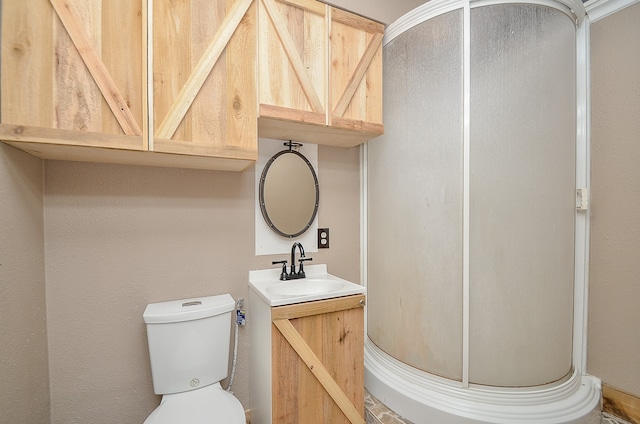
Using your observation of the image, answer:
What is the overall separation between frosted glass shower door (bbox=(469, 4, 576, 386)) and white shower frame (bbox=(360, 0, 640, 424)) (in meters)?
0.04

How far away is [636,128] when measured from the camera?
4.96 ft

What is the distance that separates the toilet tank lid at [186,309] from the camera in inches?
52.6

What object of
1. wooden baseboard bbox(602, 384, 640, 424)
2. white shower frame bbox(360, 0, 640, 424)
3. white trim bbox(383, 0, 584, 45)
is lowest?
wooden baseboard bbox(602, 384, 640, 424)

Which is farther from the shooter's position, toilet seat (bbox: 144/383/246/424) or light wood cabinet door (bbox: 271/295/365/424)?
light wood cabinet door (bbox: 271/295/365/424)

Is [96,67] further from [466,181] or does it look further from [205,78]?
[466,181]

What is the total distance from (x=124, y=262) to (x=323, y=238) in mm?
1201

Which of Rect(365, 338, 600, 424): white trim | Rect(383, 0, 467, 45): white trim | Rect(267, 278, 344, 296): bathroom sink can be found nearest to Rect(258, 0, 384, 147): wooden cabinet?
Rect(383, 0, 467, 45): white trim

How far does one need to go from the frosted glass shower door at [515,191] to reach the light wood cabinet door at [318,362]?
0.63 metres

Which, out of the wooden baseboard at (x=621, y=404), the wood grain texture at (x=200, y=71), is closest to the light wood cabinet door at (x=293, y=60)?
the wood grain texture at (x=200, y=71)

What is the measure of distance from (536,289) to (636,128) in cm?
107

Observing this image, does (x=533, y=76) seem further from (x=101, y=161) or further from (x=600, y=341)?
(x=101, y=161)

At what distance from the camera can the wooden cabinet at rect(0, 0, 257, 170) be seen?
999 millimetres

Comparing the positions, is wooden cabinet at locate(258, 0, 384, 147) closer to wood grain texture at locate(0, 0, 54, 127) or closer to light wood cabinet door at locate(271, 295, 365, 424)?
wood grain texture at locate(0, 0, 54, 127)

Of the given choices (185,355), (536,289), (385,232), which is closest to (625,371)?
(536,289)
